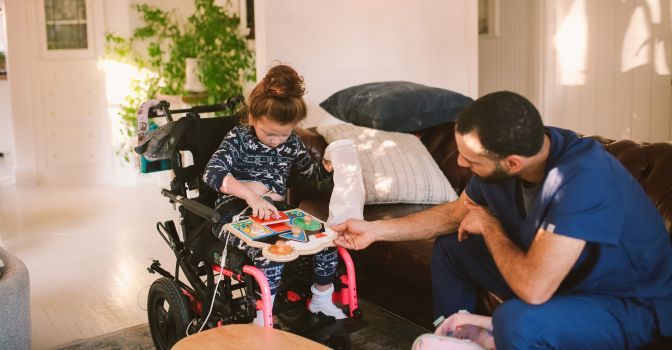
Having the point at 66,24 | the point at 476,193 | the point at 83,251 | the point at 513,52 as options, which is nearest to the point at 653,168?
the point at 476,193

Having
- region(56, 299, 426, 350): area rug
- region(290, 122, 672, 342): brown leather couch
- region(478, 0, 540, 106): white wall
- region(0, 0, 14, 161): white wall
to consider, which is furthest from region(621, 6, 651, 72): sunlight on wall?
region(0, 0, 14, 161): white wall

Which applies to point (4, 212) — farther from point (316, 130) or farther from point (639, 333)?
point (639, 333)

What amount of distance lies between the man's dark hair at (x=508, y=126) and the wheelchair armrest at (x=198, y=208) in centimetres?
86

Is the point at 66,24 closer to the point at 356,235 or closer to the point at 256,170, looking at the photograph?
the point at 256,170

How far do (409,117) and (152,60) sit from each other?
3.49 meters

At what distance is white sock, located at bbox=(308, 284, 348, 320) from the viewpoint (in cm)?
222

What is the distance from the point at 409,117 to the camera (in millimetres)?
3148

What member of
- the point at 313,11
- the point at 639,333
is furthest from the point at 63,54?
the point at 639,333

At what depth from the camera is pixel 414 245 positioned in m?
2.37

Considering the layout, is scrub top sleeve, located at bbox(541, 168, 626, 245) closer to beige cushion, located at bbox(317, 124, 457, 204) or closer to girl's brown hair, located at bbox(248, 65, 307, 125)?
girl's brown hair, located at bbox(248, 65, 307, 125)

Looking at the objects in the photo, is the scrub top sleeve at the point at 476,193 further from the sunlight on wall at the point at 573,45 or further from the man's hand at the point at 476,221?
the sunlight on wall at the point at 573,45

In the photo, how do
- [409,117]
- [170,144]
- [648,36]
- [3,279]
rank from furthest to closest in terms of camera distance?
1. [648,36]
2. [409,117]
3. [170,144]
4. [3,279]

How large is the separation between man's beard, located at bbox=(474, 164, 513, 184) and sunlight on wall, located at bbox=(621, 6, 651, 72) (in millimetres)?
3992

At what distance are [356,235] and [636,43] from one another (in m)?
3.86
